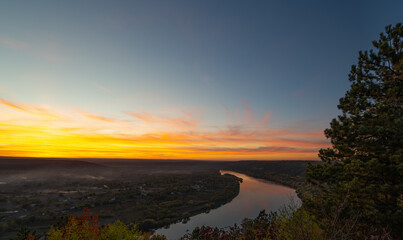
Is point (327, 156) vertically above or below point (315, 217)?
above

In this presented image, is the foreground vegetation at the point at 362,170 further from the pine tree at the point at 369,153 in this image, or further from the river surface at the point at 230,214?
the river surface at the point at 230,214

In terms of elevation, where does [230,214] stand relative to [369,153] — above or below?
below

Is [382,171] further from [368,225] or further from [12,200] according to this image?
[12,200]

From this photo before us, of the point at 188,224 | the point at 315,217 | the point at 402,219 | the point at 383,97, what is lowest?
the point at 188,224

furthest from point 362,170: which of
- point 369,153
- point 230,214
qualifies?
point 230,214

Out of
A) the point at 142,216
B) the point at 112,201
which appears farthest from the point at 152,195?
the point at 142,216

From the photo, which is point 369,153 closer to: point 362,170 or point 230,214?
point 362,170

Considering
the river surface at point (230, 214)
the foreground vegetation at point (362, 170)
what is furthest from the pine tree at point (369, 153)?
the river surface at point (230, 214)

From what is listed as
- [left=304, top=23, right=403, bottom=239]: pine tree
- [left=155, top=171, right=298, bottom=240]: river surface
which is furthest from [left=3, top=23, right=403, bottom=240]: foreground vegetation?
[left=155, top=171, right=298, bottom=240]: river surface
